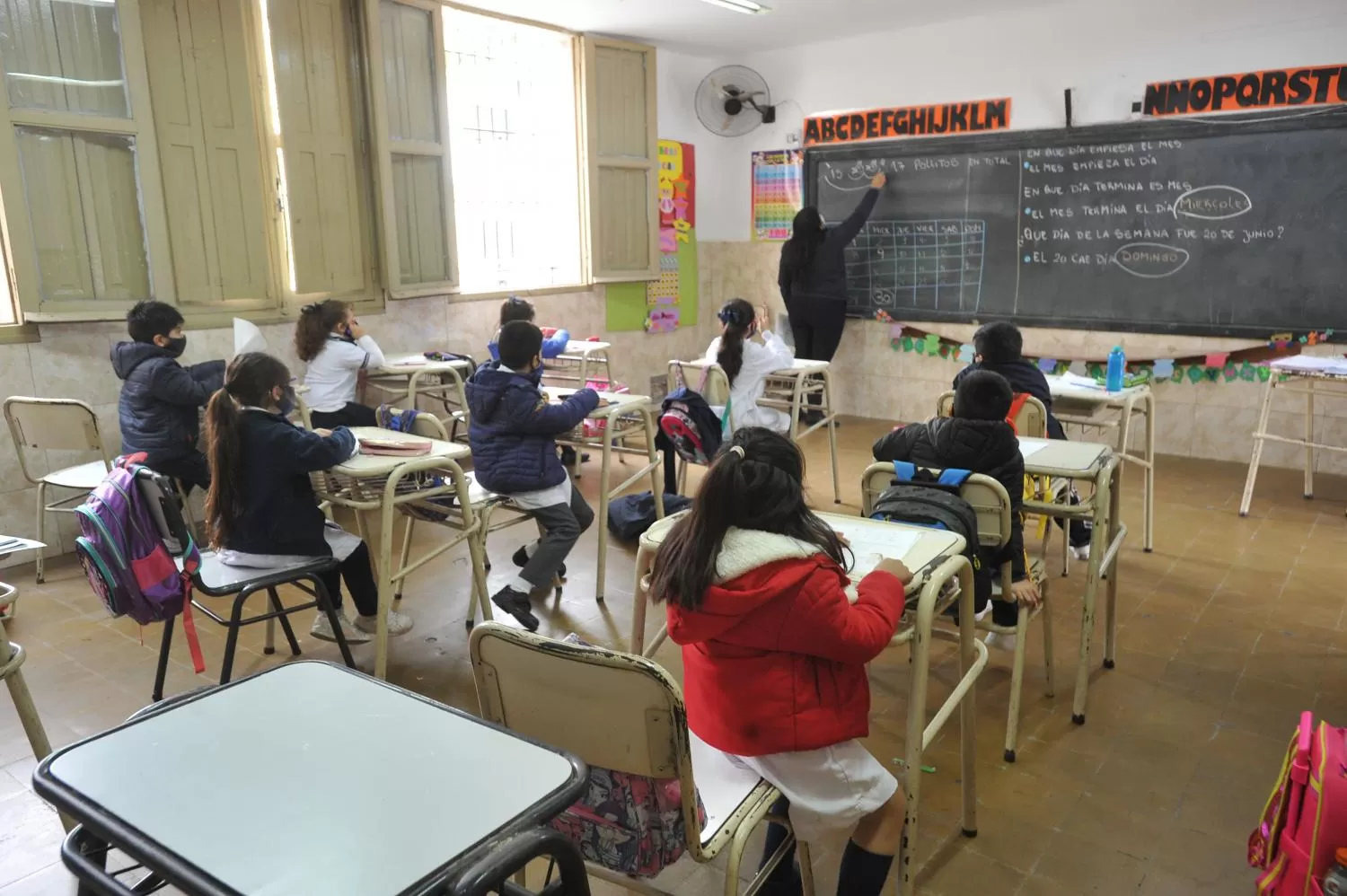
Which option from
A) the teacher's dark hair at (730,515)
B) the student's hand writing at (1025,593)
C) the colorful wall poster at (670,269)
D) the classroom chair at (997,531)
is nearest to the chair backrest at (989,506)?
the classroom chair at (997,531)

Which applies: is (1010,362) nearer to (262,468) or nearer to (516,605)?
(516,605)

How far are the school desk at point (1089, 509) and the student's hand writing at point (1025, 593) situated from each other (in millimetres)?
244

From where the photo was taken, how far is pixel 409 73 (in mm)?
5090

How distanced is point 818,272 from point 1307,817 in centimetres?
512

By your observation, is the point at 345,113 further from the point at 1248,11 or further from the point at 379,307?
the point at 1248,11

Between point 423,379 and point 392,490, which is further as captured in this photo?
point 423,379

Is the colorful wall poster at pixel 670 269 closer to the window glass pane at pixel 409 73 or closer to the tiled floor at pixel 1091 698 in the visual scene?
the window glass pane at pixel 409 73

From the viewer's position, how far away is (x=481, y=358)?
225 inches

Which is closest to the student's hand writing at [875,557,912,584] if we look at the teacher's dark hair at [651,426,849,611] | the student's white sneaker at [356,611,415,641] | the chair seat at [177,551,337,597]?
the teacher's dark hair at [651,426,849,611]

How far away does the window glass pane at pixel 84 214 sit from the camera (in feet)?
12.4

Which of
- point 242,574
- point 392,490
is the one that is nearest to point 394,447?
point 392,490

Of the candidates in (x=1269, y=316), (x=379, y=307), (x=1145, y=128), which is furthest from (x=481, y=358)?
(x=1269, y=316)

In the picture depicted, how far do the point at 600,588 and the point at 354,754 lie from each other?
94.9 inches

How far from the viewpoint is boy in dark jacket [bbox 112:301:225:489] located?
3627 mm
